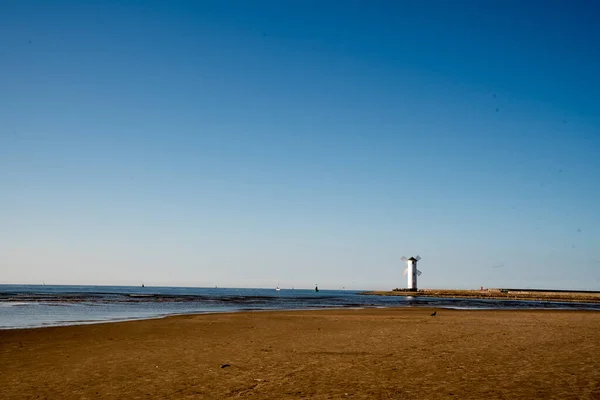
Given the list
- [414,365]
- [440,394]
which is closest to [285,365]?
[414,365]

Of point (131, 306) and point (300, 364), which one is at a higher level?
point (300, 364)

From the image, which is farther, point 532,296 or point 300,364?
point 532,296

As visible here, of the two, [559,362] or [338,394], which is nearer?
[338,394]

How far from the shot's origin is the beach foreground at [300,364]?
10.6 meters

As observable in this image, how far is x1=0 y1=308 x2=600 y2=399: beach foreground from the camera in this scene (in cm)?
1059

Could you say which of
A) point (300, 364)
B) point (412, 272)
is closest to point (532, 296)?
point (412, 272)

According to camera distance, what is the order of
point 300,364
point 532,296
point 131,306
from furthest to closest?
point 532,296
point 131,306
point 300,364

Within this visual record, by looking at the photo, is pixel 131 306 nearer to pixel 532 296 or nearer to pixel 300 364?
pixel 300 364

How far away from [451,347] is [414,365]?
454 centimetres

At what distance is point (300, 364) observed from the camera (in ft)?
45.9

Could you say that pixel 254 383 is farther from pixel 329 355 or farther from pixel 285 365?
pixel 329 355

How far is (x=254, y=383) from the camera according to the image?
11359mm

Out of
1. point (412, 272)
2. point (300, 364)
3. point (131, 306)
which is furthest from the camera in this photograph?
point (412, 272)

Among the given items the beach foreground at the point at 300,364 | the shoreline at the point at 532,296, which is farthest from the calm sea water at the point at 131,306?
the shoreline at the point at 532,296
